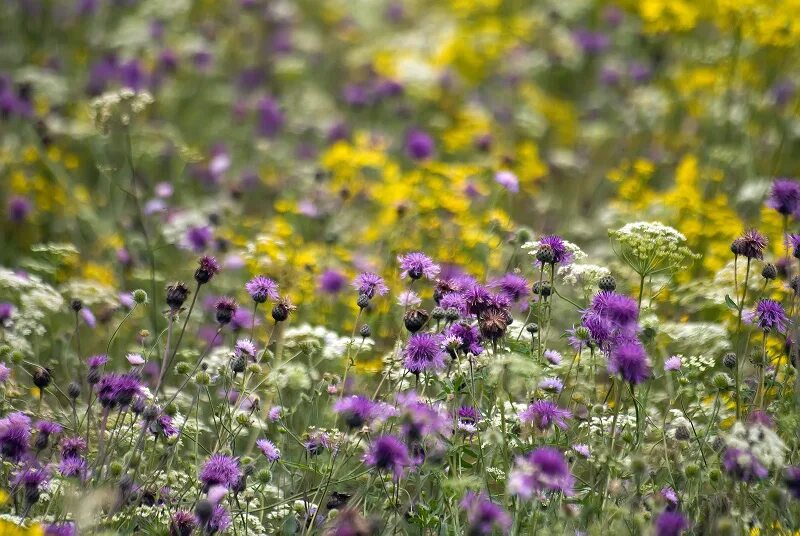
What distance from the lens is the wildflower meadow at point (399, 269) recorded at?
2.86 meters

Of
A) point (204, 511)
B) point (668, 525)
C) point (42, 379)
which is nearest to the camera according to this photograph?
point (668, 525)

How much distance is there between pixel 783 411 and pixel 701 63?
5.12 meters

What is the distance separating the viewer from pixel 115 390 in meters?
2.83

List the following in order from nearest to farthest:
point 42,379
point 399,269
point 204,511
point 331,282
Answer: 1. point 204,511
2. point 42,379
3. point 331,282
4. point 399,269

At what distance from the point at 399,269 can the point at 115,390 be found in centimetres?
256

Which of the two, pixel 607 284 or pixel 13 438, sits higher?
pixel 607 284

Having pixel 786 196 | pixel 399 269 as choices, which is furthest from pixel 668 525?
pixel 399 269

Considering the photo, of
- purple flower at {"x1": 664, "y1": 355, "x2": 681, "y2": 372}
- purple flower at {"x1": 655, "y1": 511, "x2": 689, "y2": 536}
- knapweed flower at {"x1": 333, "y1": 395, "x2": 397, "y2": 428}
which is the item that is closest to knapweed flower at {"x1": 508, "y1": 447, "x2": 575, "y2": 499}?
purple flower at {"x1": 655, "y1": 511, "x2": 689, "y2": 536}

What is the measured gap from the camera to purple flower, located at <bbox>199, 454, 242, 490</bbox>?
108 inches

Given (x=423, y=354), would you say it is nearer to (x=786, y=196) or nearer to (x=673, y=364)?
(x=673, y=364)

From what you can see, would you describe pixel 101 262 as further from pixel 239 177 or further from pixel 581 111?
pixel 581 111

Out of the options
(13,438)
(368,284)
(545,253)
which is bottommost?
(13,438)

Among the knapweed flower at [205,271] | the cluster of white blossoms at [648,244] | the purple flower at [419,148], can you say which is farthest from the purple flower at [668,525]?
the purple flower at [419,148]

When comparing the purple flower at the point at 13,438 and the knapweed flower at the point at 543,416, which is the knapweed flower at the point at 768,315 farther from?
the purple flower at the point at 13,438
